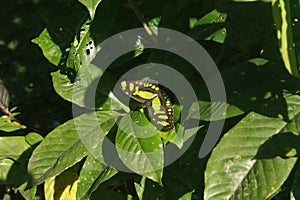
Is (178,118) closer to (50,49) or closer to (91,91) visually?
(91,91)

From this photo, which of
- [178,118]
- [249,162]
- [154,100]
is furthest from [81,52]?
[249,162]

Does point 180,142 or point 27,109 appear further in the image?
point 27,109

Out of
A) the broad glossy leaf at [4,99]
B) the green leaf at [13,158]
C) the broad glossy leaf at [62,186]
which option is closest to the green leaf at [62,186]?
the broad glossy leaf at [62,186]

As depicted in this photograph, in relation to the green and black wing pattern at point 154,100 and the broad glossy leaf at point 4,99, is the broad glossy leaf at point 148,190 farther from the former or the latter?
the broad glossy leaf at point 4,99

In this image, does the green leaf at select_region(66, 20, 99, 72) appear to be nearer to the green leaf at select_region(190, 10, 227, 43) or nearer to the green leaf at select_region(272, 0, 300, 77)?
the green leaf at select_region(190, 10, 227, 43)

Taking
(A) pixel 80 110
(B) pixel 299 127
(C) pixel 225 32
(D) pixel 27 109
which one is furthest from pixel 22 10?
(B) pixel 299 127

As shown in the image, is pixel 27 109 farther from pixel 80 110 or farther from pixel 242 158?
pixel 242 158

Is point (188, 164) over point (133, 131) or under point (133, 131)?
under
